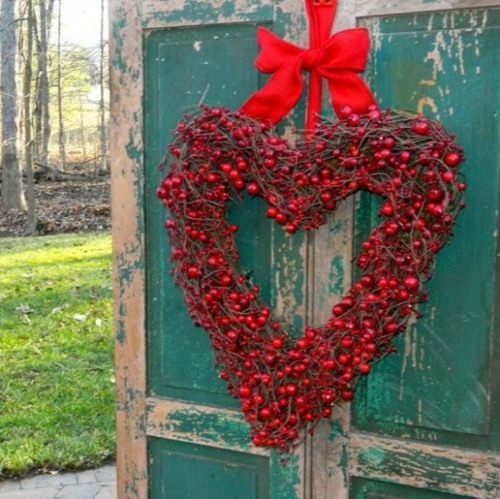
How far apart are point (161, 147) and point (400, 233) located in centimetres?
85

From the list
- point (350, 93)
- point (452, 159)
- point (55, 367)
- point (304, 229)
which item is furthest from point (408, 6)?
point (55, 367)

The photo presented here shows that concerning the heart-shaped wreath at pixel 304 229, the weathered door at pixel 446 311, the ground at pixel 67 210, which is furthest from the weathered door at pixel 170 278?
the ground at pixel 67 210

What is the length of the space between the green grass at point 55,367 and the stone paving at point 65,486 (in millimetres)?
85

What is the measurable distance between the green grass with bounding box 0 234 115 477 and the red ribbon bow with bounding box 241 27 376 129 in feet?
8.77

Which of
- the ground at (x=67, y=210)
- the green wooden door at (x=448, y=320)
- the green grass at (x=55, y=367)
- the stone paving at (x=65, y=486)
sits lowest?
the stone paving at (x=65, y=486)

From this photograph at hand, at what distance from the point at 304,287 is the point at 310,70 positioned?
628 mm

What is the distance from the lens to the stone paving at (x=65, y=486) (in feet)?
12.2

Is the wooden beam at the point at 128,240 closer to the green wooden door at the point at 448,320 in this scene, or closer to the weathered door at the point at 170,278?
the weathered door at the point at 170,278

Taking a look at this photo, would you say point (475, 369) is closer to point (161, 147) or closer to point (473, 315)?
point (473, 315)

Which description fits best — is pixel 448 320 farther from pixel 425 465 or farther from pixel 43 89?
pixel 43 89

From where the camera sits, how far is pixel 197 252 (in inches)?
83.4

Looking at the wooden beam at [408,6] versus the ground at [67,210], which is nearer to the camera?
the wooden beam at [408,6]

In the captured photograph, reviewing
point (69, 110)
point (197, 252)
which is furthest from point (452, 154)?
point (69, 110)

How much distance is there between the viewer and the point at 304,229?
2.10 m
